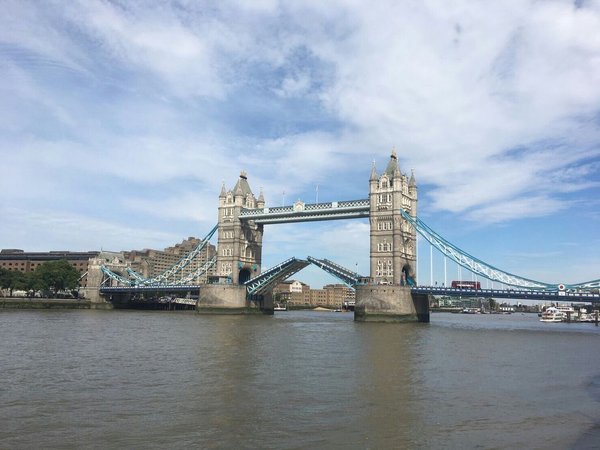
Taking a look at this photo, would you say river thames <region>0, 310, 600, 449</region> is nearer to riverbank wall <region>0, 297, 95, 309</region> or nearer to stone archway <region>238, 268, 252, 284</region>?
stone archway <region>238, 268, 252, 284</region>

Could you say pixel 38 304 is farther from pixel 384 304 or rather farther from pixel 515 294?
pixel 515 294

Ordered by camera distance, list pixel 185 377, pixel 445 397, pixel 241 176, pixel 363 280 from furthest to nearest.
→ pixel 241 176
pixel 363 280
pixel 185 377
pixel 445 397

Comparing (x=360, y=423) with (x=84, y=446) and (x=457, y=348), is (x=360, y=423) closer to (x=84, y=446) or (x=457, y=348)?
(x=84, y=446)

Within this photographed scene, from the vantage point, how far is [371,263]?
75.2 m

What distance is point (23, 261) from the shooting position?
554 feet

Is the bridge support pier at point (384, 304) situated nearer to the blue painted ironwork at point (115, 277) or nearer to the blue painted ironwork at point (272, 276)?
the blue painted ironwork at point (272, 276)

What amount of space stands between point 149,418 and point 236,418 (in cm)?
239

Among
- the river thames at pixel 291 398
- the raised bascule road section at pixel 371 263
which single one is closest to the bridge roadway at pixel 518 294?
the raised bascule road section at pixel 371 263

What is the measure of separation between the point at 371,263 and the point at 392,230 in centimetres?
554

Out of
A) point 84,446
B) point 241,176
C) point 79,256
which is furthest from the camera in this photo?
point 79,256

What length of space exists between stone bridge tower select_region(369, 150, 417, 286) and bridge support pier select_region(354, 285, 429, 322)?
4.17 metres

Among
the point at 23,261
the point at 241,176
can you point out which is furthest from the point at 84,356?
the point at 23,261

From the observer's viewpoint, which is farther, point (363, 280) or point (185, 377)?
point (363, 280)

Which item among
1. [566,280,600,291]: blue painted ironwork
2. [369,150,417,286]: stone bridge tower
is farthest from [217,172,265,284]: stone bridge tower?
[566,280,600,291]: blue painted ironwork
